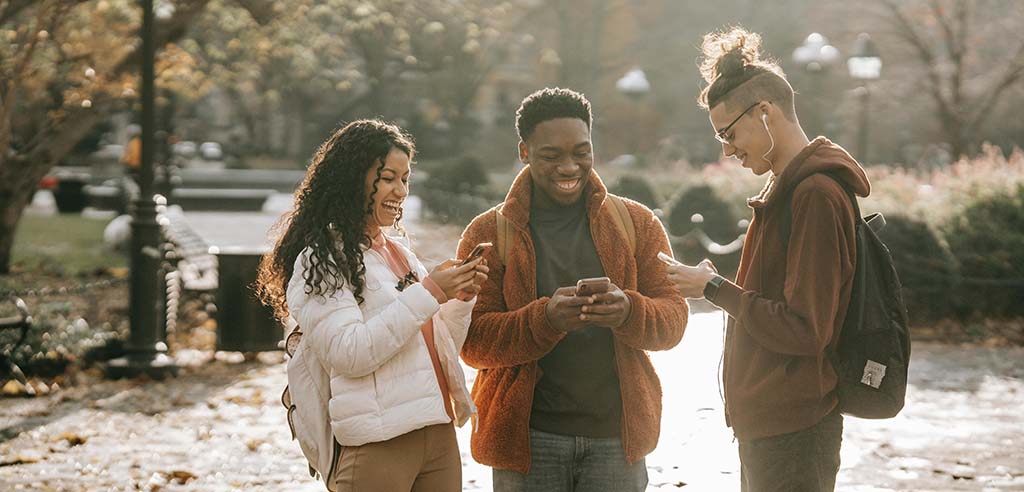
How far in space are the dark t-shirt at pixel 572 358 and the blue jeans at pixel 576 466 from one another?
0.03 m

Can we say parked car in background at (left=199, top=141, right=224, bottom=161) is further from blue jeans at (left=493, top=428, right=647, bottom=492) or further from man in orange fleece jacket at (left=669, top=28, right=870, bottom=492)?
man in orange fleece jacket at (left=669, top=28, right=870, bottom=492)

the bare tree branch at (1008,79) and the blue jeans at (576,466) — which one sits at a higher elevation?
the bare tree branch at (1008,79)

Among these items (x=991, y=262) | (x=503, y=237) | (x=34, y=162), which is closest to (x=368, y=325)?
(x=503, y=237)

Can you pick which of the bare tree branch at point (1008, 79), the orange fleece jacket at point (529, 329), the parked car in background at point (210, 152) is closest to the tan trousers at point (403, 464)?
the orange fleece jacket at point (529, 329)

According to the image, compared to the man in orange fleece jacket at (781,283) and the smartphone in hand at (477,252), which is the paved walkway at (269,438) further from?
the smartphone in hand at (477,252)

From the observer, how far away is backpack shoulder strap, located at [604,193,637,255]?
363 centimetres

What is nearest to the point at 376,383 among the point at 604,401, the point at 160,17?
the point at 604,401

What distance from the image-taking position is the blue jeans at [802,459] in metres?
3.33

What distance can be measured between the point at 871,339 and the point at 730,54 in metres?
0.92

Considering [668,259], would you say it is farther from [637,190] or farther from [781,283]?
[637,190]

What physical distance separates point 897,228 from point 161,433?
9170mm

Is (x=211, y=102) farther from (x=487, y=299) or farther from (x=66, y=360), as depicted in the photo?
(x=487, y=299)

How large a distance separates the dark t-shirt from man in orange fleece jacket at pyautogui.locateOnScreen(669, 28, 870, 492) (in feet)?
1.07

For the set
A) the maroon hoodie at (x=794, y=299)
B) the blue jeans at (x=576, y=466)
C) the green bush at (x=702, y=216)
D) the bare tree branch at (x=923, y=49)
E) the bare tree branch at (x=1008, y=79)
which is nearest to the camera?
the maroon hoodie at (x=794, y=299)
